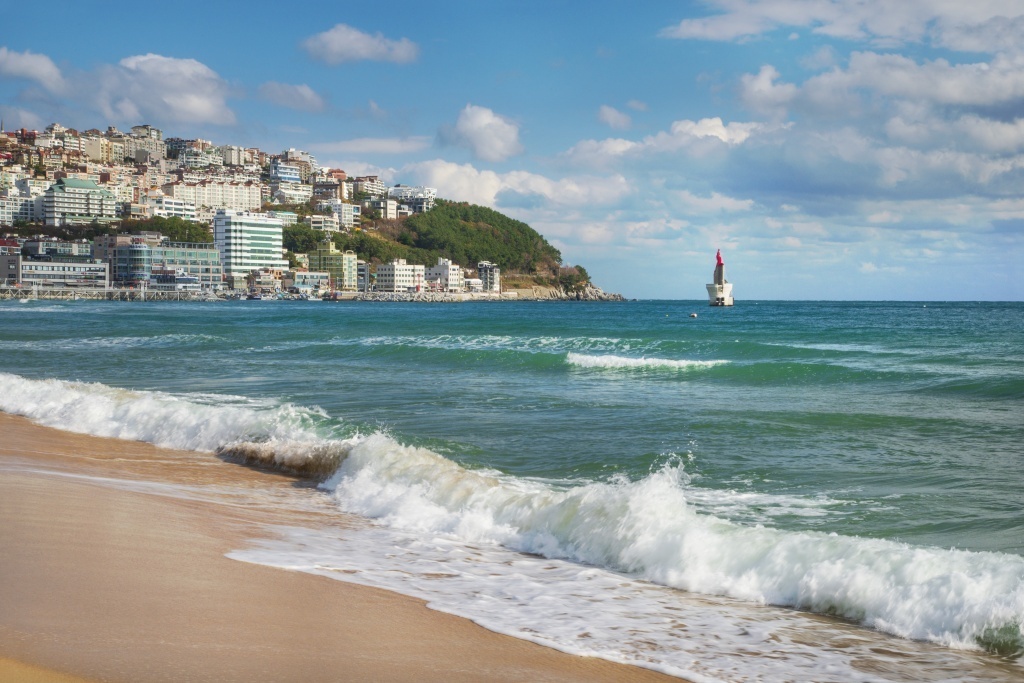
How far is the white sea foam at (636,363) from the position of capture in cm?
2180

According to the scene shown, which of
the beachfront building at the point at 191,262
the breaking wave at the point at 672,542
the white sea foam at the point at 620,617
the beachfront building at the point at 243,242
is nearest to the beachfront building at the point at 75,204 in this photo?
the beachfront building at the point at 243,242

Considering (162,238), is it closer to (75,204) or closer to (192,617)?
(75,204)

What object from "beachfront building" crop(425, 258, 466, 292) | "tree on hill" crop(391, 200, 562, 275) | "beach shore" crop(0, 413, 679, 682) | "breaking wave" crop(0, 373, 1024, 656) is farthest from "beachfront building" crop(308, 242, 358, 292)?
"beach shore" crop(0, 413, 679, 682)

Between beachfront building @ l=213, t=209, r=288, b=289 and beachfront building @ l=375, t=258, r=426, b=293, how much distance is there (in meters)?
21.8

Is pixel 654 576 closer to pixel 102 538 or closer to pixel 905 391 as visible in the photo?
pixel 102 538

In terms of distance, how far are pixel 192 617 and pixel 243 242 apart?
491 ft

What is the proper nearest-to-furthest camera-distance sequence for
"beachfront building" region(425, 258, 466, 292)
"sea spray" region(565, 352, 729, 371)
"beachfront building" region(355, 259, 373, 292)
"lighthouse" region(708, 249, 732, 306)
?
"sea spray" region(565, 352, 729, 371) < "lighthouse" region(708, 249, 732, 306) < "beachfront building" region(355, 259, 373, 292) < "beachfront building" region(425, 258, 466, 292)

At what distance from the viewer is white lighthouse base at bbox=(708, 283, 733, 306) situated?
9388 cm

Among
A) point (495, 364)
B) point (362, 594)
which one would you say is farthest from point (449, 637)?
point (495, 364)

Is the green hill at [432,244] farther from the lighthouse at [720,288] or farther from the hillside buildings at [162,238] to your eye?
the lighthouse at [720,288]

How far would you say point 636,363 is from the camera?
74.6ft

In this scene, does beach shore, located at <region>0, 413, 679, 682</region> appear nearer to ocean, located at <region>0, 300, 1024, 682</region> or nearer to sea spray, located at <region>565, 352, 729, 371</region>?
ocean, located at <region>0, 300, 1024, 682</region>

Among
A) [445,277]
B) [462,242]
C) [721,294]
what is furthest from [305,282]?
[721,294]

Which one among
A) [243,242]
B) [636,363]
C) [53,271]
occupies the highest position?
[243,242]
